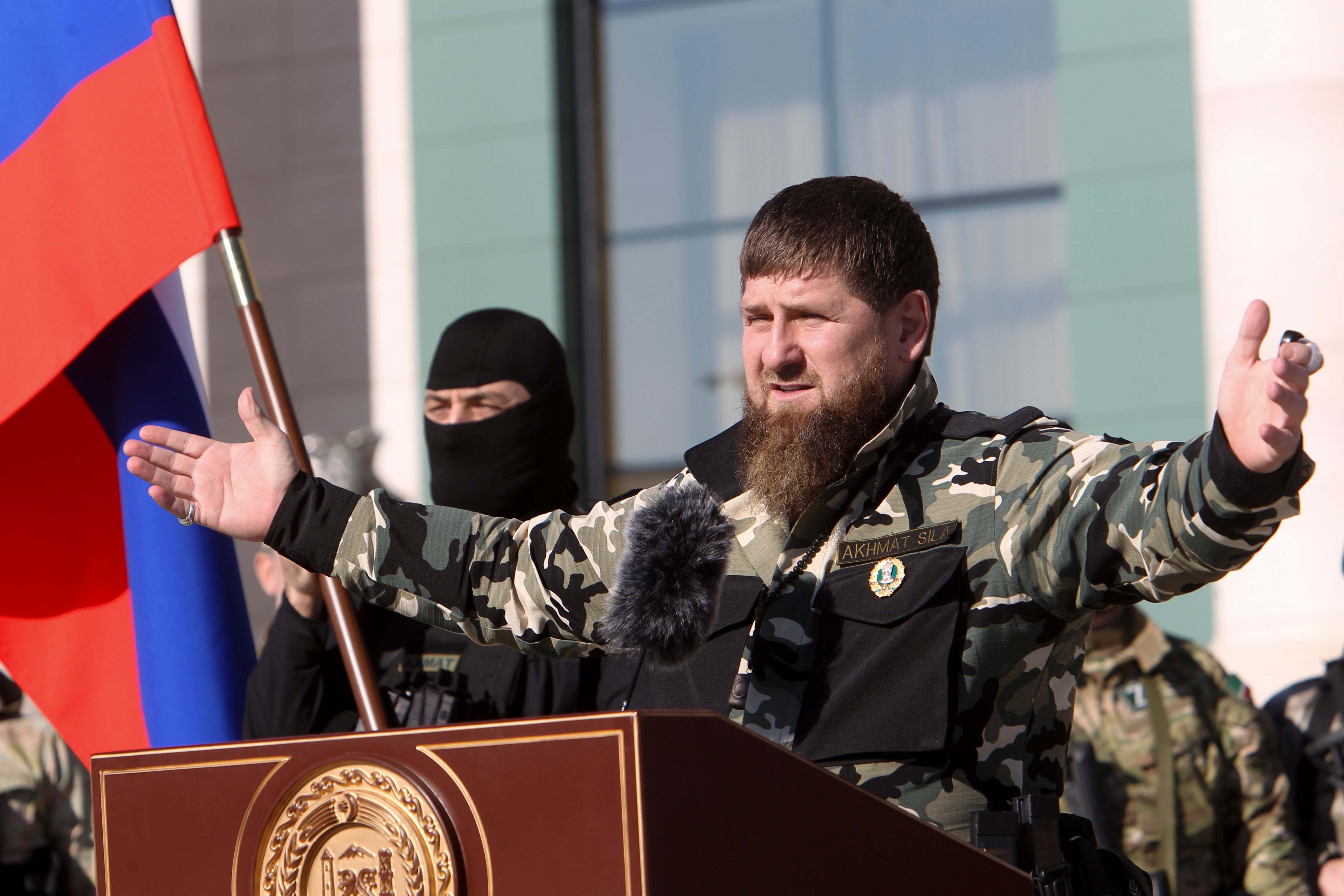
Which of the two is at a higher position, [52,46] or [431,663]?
[52,46]

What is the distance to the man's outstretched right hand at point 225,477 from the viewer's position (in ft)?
6.36

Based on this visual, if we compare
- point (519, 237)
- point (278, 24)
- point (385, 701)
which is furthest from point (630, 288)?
point (385, 701)

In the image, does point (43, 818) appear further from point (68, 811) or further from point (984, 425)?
point (984, 425)

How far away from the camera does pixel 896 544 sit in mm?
1906

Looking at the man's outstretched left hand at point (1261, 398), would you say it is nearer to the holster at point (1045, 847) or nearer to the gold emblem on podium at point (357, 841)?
the holster at point (1045, 847)

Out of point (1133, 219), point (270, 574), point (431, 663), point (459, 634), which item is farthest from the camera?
Result: point (1133, 219)

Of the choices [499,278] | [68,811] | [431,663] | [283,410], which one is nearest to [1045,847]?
[283,410]

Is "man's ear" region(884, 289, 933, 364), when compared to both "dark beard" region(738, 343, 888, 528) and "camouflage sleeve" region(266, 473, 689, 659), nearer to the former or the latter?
"dark beard" region(738, 343, 888, 528)

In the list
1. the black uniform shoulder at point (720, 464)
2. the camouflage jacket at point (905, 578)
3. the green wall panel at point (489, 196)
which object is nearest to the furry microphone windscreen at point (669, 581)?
the camouflage jacket at point (905, 578)

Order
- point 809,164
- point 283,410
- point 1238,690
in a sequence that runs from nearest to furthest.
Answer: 1. point 283,410
2. point 1238,690
3. point 809,164

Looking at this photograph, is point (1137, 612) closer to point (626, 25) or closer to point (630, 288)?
point (630, 288)

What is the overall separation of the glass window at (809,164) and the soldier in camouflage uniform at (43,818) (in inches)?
134

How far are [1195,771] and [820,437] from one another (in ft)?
8.55

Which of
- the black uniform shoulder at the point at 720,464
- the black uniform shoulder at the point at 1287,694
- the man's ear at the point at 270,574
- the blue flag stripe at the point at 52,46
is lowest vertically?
the black uniform shoulder at the point at 1287,694
